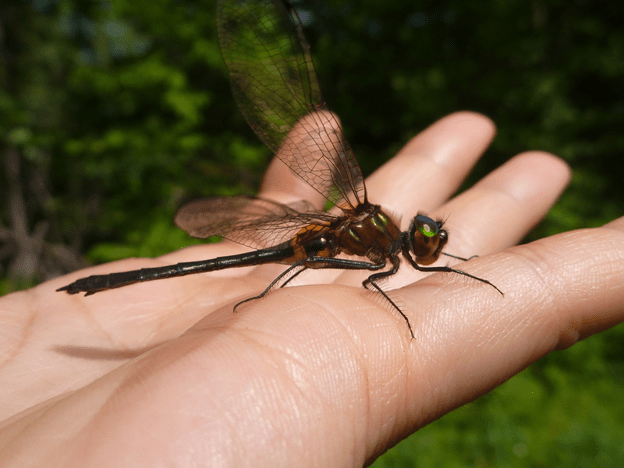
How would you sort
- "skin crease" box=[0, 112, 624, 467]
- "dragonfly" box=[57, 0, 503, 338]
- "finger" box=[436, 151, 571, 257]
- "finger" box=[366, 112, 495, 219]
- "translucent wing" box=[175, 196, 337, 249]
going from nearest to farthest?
"skin crease" box=[0, 112, 624, 467]
"dragonfly" box=[57, 0, 503, 338]
"translucent wing" box=[175, 196, 337, 249]
"finger" box=[436, 151, 571, 257]
"finger" box=[366, 112, 495, 219]

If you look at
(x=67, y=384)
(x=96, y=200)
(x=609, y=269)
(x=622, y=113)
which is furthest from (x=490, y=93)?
(x=67, y=384)

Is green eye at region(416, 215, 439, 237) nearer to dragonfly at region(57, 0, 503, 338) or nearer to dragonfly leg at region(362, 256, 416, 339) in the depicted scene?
dragonfly at region(57, 0, 503, 338)

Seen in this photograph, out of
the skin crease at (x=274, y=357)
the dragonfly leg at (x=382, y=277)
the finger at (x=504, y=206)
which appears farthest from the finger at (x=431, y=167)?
the skin crease at (x=274, y=357)

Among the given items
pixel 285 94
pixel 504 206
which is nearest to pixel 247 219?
pixel 285 94

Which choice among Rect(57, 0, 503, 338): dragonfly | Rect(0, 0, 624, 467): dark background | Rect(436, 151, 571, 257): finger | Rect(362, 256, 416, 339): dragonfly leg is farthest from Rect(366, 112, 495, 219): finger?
Rect(0, 0, 624, 467): dark background

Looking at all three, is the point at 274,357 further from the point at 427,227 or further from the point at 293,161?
the point at 293,161

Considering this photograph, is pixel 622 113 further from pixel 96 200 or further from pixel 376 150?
pixel 96 200
